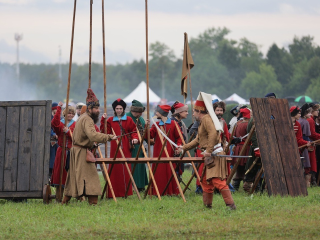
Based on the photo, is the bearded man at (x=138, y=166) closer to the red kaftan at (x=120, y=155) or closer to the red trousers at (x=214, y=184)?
the red kaftan at (x=120, y=155)

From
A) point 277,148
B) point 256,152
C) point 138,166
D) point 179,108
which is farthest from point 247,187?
point 138,166

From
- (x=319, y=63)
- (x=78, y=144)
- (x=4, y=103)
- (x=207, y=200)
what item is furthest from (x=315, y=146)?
(x=319, y=63)

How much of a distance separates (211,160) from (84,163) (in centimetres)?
206

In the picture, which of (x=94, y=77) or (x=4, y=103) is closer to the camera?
(x=4, y=103)

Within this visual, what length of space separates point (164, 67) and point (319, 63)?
77.2 meters

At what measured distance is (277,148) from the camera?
10.1 m

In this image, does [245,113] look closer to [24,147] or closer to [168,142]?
[168,142]

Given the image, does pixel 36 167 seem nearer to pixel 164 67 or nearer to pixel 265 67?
pixel 265 67

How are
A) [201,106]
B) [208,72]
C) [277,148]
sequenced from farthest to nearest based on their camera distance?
[208,72] → [277,148] → [201,106]

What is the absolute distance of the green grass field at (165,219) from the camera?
666cm

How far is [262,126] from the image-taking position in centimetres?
998

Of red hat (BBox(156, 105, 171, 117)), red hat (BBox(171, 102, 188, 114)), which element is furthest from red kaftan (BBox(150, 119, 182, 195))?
red hat (BBox(171, 102, 188, 114))

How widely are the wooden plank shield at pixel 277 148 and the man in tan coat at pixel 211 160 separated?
5.26 feet

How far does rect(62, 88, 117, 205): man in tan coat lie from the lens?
890 centimetres
